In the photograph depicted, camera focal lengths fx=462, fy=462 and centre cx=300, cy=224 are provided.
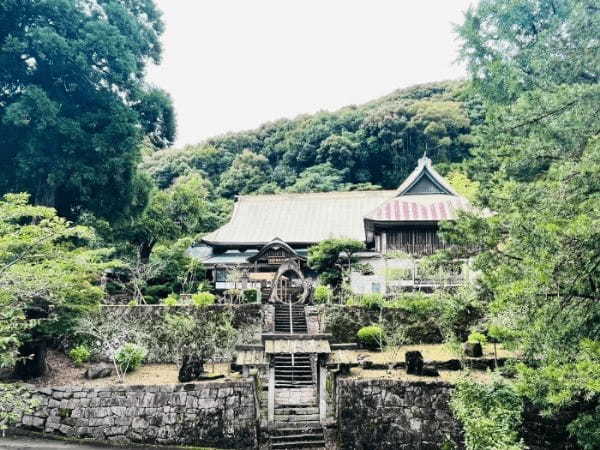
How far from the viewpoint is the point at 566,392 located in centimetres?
636

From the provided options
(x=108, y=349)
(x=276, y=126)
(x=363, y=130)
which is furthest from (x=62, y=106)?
(x=276, y=126)

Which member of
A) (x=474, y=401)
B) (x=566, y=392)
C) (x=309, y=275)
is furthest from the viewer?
(x=309, y=275)

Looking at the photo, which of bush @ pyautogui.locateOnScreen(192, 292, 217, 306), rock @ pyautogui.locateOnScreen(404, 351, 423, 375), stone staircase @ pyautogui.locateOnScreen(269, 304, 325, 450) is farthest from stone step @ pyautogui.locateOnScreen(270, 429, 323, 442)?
bush @ pyautogui.locateOnScreen(192, 292, 217, 306)

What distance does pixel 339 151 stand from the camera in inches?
1927

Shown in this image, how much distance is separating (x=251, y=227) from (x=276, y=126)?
33179mm

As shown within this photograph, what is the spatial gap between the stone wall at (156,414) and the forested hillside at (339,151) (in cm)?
3404

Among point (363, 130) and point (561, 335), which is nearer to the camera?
point (561, 335)

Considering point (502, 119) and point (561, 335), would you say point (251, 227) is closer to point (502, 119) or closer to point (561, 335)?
point (502, 119)

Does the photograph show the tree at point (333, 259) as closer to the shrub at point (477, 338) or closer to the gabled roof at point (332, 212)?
the gabled roof at point (332, 212)

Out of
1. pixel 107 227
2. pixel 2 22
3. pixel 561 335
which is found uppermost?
pixel 2 22

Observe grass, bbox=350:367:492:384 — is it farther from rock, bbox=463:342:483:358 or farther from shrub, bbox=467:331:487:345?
shrub, bbox=467:331:487:345

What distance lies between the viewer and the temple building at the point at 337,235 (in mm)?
20859

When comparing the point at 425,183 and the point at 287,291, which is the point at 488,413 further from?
the point at 425,183

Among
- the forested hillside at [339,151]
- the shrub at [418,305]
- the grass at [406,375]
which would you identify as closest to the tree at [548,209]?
the grass at [406,375]
